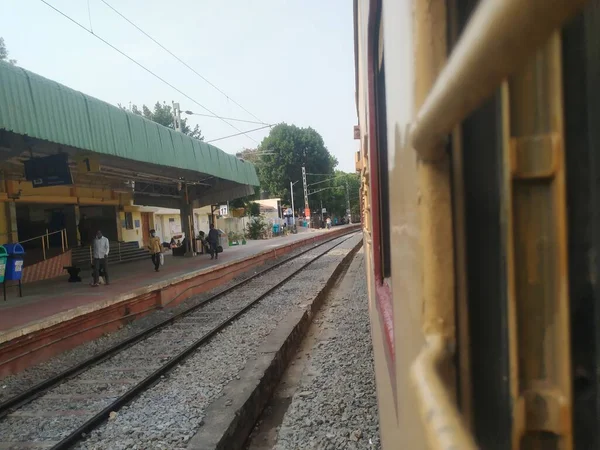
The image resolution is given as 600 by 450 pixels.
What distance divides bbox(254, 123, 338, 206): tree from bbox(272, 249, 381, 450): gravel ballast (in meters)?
47.2

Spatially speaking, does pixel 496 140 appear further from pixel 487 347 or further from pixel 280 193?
pixel 280 193

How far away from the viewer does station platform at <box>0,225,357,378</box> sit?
6.27 m

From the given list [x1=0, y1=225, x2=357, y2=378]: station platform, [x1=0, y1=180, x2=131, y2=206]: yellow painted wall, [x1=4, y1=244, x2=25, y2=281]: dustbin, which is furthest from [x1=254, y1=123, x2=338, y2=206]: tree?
[x1=4, y1=244, x2=25, y2=281]: dustbin

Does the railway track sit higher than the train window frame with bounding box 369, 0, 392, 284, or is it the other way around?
the train window frame with bounding box 369, 0, 392, 284

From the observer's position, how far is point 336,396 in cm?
464

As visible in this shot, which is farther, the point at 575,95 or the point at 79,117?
the point at 79,117

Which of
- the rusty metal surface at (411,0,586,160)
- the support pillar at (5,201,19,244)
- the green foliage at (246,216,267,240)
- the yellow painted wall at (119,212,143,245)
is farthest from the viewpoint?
the green foliage at (246,216,267,240)

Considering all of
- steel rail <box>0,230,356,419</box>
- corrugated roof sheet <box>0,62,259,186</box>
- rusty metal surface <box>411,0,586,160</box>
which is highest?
corrugated roof sheet <box>0,62,259,186</box>

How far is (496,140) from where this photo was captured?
69cm

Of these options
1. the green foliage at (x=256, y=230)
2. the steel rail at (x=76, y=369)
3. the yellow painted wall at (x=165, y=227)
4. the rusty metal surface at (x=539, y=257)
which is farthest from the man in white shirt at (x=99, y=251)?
the green foliage at (x=256, y=230)

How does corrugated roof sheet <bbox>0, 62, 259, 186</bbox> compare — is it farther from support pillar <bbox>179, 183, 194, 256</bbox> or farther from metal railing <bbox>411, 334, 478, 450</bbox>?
metal railing <bbox>411, 334, 478, 450</bbox>

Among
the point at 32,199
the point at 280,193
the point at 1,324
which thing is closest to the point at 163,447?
the point at 1,324

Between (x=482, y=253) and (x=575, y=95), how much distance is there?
254 mm

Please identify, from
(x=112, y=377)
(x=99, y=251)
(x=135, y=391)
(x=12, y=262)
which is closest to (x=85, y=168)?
(x=99, y=251)
